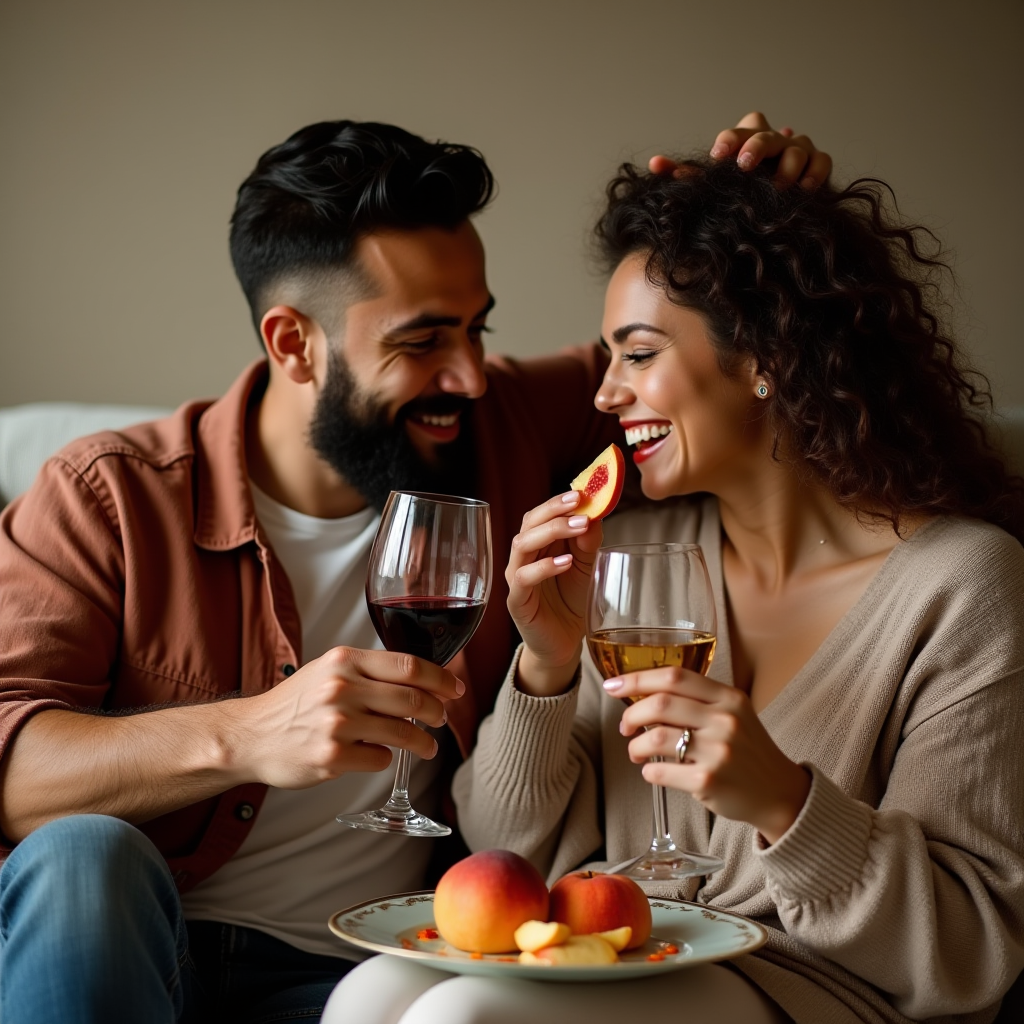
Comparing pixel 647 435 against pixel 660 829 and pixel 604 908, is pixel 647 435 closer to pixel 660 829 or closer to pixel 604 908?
pixel 660 829

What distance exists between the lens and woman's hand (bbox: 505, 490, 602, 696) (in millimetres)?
1634

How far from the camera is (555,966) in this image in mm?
1284

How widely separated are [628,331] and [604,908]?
3.35 feet

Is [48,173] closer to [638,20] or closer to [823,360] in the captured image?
[638,20]

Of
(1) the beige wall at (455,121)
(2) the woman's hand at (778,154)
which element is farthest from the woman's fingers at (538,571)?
(1) the beige wall at (455,121)

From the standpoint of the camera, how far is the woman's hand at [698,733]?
51.4 inches

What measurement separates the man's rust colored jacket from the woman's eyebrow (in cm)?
45

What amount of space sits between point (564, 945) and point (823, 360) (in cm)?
109

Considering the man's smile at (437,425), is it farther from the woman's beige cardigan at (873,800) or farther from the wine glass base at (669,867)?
the wine glass base at (669,867)

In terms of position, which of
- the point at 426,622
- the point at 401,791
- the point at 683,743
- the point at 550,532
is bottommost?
the point at 401,791

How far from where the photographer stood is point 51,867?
145 centimetres

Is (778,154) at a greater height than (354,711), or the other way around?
(778,154)

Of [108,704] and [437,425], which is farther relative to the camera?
[437,425]

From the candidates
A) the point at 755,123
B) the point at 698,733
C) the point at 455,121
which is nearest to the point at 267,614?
the point at 698,733
